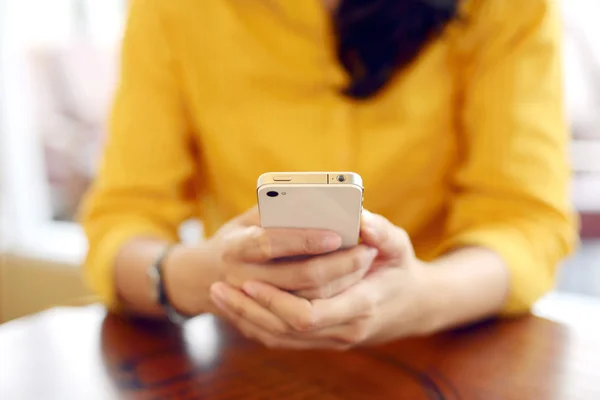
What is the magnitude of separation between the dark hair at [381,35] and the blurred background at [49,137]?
0.81m

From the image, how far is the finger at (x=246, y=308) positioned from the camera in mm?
421

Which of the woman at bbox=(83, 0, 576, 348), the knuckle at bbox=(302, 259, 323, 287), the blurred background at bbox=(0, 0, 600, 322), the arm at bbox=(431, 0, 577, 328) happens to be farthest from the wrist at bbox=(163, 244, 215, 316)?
the blurred background at bbox=(0, 0, 600, 322)

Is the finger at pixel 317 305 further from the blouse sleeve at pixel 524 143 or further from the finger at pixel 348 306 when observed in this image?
the blouse sleeve at pixel 524 143

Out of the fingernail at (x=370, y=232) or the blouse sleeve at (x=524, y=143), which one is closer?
the fingernail at (x=370, y=232)

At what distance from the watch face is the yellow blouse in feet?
0.22

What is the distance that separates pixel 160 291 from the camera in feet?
1.74

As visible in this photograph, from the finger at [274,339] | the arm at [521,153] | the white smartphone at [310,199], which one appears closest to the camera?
the white smartphone at [310,199]

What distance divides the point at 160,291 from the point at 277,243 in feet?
0.66

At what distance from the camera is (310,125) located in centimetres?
62

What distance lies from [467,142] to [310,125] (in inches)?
7.1

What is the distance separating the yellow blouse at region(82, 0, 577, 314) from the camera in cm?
57

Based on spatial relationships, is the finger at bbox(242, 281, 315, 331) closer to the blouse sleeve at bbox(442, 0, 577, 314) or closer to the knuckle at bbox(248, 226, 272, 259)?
the knuckle at bbox(248, 226, 272, 259)

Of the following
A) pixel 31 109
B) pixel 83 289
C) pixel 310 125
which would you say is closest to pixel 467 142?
pixel 310 125

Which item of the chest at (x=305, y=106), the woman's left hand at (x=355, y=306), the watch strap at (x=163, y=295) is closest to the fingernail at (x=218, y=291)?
the woman's left hand at (x=355, y=306)
